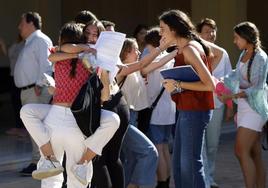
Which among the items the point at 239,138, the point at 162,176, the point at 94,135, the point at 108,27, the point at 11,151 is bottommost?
the point at 11,151

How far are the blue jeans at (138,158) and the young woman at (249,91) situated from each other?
86cm

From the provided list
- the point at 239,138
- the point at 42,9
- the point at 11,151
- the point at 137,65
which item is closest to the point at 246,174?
the point at 239,138

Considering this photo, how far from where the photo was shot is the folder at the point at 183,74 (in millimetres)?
5943

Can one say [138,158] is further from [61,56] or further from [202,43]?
[61,56]

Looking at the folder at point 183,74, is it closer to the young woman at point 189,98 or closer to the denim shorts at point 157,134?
the young woman at point 189,98

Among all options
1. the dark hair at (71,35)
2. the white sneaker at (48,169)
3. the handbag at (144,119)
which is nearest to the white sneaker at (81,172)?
the white sneaker at (48,169)

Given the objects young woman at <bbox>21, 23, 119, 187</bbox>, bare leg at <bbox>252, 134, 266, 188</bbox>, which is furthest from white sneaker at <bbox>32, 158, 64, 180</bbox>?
bare leg at <bbox>252, 134, 266, 188</bbox>

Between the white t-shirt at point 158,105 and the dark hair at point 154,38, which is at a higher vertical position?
the dark hair at point 154,38

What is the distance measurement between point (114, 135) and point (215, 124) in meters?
1.98

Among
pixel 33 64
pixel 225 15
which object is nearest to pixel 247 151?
pixel 33 64

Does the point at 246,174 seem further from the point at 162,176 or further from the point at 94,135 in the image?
the point at 94,135

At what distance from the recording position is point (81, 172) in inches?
223

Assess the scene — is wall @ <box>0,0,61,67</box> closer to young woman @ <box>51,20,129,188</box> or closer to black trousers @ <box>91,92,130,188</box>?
young woman @ <box>51,20,129,188</box>

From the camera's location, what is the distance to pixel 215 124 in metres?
7.93
